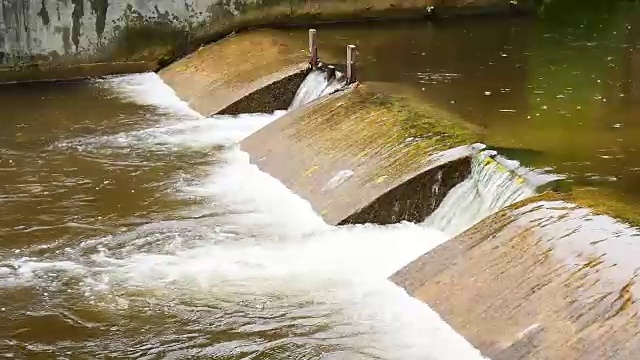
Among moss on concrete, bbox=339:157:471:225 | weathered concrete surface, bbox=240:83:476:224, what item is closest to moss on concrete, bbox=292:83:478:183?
weathered concrete surface, bbox=240:83:476:224

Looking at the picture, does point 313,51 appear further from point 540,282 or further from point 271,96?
point 540,282

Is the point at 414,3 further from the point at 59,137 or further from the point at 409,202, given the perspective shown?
the point at 409,202

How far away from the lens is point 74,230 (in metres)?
7.50

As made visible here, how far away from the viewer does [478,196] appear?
6.71 metres

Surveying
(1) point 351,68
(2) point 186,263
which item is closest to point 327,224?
(2) point 186,263

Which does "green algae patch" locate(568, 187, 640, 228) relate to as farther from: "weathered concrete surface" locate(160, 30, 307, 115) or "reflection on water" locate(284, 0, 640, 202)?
"weathered concrete surface" locate(160, 30, 307, 115)

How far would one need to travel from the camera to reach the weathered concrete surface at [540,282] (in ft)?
15.1

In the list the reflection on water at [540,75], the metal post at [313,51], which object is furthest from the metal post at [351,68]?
the metal post at [313,51]

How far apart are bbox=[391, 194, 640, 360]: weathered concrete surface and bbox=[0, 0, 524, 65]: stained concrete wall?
903 centimetres

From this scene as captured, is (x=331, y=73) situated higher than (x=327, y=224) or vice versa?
(x=331, y=73)

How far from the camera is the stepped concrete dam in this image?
5.23 metres

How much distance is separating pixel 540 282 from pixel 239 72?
777 cm

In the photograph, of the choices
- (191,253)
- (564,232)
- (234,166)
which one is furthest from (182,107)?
(564,232)

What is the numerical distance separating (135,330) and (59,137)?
5.40 metres
